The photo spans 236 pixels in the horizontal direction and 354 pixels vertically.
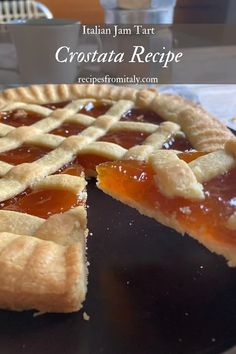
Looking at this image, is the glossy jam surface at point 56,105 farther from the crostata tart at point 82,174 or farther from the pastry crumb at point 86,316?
the pastry crumb at point 86,316

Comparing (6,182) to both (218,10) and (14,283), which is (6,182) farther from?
(218,10)

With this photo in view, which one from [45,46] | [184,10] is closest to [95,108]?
[45,46]

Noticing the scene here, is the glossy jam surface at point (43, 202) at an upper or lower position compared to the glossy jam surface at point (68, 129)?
upper

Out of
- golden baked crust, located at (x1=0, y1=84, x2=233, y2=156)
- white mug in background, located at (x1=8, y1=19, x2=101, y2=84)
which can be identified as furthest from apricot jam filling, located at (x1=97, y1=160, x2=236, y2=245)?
white mug in background, located at (x1=8, y1=19, x2=101, y2=84)

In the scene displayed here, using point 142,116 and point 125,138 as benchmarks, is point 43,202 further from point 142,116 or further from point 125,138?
point 142,116

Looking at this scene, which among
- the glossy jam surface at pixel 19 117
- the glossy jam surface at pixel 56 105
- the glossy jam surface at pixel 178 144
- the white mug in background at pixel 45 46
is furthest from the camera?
the white mug in background at pixel 45 46

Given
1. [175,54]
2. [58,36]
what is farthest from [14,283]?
[175,54]

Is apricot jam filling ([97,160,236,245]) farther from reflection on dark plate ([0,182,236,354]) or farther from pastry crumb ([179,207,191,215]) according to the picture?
reflection on dark plate ([0,182,236,354])

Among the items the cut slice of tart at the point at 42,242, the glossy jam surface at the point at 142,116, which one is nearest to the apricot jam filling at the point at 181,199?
the cut slice of tart at the point at 42,242
